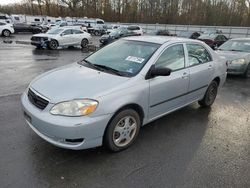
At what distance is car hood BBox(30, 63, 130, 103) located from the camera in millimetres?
3037

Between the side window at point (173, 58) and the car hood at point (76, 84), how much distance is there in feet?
2.78

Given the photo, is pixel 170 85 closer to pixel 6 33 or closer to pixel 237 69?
pixel 237 69

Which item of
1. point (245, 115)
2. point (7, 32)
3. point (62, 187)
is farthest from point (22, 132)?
point (7, 32)

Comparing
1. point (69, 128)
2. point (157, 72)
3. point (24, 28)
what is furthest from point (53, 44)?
point (24, 28)

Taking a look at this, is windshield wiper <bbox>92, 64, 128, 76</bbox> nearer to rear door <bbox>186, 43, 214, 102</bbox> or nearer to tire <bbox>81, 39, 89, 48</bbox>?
rear door <bbox>186, 43, 214, 102</bbox>

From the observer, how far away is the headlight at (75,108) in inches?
115

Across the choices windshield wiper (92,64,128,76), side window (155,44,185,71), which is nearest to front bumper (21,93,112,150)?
windshield wiper (92,64,128,76)

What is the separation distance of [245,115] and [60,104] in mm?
4181

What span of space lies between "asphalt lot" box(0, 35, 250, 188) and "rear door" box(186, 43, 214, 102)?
58 centimetres

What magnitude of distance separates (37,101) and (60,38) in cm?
1419

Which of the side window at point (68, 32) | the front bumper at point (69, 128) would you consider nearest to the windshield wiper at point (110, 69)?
the front bumper at point (69, 128)

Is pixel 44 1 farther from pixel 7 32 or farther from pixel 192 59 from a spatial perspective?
pixel 192 59

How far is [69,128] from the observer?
9.34 ft

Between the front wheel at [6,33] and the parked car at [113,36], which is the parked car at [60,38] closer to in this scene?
the parked car at [113,36]
